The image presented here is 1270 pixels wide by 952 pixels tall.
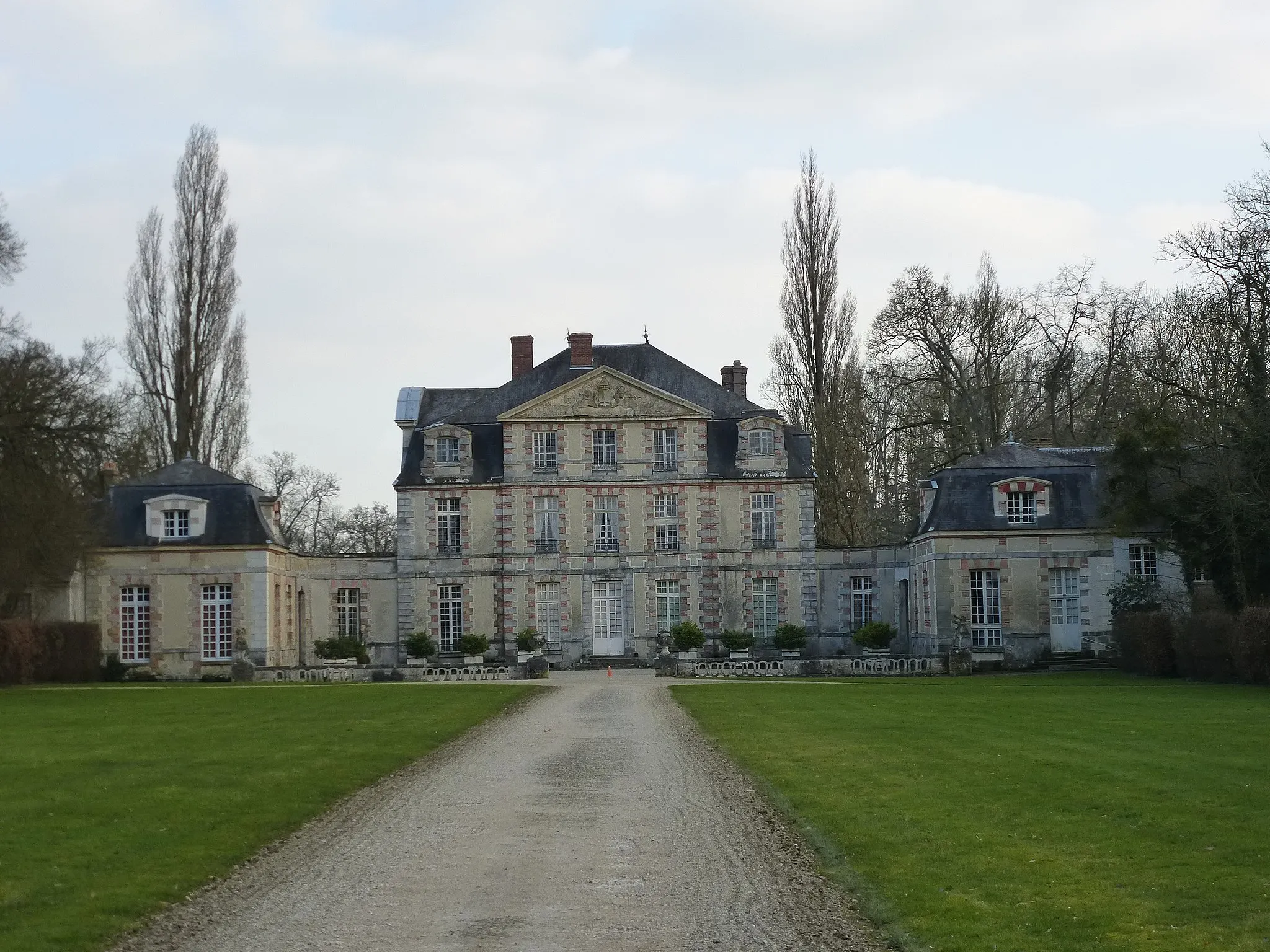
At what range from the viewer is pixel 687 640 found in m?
39.7

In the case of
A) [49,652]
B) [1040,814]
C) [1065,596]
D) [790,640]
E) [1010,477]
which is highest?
[1010,477]

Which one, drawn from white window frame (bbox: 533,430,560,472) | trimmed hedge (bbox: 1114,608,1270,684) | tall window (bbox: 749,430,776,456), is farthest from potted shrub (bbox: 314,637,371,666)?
trimmed hedge (bbox: 1114,608,1270,684)

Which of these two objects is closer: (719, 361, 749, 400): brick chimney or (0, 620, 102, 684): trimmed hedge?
(0, 620, 102, 684): trimmed hedge

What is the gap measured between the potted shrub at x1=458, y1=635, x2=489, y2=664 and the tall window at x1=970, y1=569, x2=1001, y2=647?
39.8 feet

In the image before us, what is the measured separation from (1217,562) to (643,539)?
15.9 metres

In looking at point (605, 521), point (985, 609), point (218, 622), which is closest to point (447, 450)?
point (605, 521)

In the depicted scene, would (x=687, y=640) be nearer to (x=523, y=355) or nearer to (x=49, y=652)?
(x=523, y=355)

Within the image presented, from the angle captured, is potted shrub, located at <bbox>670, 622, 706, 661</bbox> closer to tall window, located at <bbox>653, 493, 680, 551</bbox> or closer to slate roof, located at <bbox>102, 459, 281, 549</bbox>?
tall window, located at <bbox>653, 493, 680, 551</bbox>

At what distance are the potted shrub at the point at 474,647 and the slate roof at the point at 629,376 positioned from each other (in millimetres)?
4181

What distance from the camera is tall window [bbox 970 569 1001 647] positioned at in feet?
127

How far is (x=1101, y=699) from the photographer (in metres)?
23.3

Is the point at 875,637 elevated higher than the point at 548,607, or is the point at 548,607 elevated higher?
the point at 548,607

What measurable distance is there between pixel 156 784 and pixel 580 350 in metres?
31.0

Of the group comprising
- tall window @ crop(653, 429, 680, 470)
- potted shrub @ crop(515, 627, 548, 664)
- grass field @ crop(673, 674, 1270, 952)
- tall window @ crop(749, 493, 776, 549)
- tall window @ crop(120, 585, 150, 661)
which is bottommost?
grass field @ crop(673, 674, 1270, 952)
